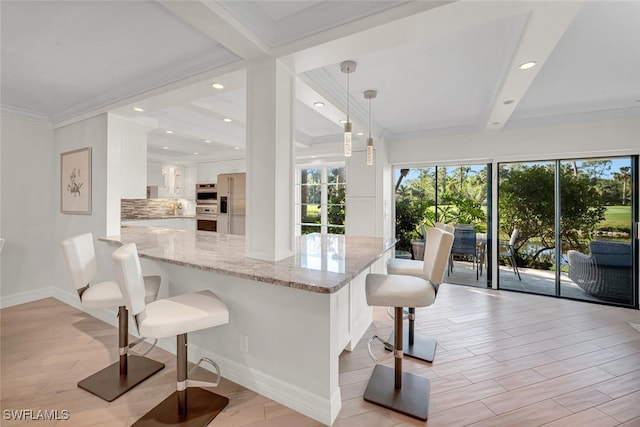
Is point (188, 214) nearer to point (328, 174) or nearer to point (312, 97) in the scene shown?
point (328, 174)

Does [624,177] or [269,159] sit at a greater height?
[624,177]

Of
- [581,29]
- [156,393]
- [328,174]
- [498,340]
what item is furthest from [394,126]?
[156,393]

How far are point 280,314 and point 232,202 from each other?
15.5 ft

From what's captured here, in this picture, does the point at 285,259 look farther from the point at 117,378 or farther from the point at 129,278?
the point at 117,378

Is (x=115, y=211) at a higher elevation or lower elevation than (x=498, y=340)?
higher

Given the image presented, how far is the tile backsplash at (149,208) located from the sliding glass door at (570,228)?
6.58m

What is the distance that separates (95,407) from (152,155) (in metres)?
5.74

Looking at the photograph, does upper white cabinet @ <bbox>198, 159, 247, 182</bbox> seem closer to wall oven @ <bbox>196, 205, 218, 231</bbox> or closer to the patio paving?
wall oven @ <bbox>196, 205, 218, 231</bbox>

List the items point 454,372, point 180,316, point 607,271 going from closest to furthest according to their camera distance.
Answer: point 180,316
point 454,372
point 607,271

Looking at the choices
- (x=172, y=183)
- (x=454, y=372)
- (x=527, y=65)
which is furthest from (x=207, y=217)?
(x=527, y=65)

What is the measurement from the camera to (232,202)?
6.12 m

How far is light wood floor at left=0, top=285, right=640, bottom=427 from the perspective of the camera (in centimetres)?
174

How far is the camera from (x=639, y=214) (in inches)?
141

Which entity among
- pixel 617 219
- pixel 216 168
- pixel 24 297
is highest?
pixel 216 168
